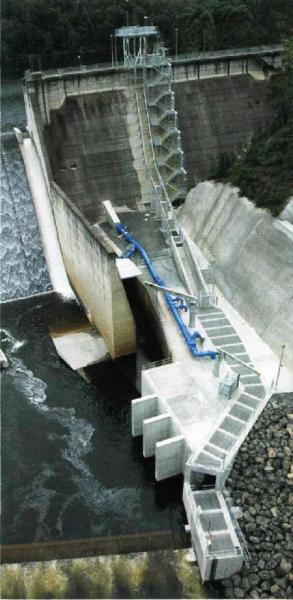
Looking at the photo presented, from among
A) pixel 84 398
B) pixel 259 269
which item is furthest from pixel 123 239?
pixel 84 398

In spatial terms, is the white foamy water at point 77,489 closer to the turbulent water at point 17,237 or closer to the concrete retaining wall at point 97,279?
the concrete retaining wall at point 97,279

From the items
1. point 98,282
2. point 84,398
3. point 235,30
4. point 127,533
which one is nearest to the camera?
point 127,533

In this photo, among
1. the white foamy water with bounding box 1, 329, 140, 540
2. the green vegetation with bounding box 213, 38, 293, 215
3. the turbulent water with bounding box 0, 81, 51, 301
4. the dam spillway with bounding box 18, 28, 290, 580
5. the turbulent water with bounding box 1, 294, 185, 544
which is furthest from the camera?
the turbulent water with bounding box 0, 81, 51, 301

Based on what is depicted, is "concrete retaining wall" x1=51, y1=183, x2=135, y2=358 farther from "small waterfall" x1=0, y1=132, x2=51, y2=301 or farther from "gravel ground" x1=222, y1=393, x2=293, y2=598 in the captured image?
"gravel ground" x1=222, y1=393, x2=293, y2=598

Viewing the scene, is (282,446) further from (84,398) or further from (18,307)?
(18,307)

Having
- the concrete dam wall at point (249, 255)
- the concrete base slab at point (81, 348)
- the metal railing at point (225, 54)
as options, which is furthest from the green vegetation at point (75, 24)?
the concrete base slab at point (81, 348)

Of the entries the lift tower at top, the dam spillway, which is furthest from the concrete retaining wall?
the lift tower at top
